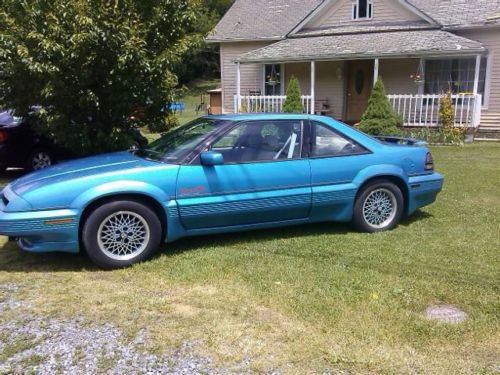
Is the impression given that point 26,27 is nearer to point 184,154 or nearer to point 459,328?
point 184,154

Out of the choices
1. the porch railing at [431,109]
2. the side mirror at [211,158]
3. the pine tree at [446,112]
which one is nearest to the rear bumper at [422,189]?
the side mirror at [211,158]

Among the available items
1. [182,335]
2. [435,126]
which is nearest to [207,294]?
[182,335]

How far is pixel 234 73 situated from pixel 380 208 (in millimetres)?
16415

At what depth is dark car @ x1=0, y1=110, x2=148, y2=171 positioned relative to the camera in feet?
31.2

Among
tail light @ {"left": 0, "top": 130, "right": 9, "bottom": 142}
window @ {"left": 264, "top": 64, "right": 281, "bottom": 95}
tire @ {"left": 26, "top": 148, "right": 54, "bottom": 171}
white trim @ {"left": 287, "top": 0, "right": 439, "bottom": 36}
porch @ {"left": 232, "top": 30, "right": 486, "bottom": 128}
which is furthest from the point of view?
window @ {"left": 264, "top": 64, "right": 281, "bottom": 95}

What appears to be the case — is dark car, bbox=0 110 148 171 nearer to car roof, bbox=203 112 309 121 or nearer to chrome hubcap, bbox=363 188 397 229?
car roof, bbox=203 112 309 121

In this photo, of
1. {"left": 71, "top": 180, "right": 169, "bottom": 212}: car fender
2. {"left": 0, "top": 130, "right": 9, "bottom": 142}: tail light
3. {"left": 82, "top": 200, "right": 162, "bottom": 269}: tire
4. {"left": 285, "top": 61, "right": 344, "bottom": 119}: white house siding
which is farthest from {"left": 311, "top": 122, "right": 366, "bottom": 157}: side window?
{"left": 285, "top": 61, "right": 344, "bottom": 119}: white house siding

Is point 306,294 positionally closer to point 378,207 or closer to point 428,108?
point 378,207

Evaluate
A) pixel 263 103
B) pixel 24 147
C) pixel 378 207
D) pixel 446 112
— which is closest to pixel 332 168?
pixel 378 207

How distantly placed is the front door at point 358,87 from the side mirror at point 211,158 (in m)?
14.7

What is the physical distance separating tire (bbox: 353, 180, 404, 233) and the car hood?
A: 2.49m

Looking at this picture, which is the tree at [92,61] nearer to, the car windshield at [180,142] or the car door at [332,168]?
the car windshield at [180,142]

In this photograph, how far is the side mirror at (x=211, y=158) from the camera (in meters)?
5.12

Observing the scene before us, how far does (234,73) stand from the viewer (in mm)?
21531
